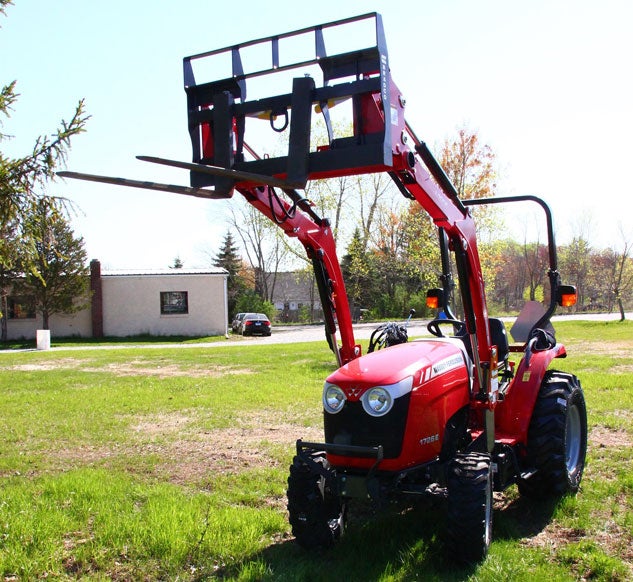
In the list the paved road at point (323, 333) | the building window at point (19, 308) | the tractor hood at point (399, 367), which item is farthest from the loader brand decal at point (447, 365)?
the building window at point (19, 308)

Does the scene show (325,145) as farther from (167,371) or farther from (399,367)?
(167,371)

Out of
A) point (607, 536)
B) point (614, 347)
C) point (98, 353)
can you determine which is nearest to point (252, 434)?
point (607, 536)

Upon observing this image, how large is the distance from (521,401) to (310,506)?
2047 millimetres

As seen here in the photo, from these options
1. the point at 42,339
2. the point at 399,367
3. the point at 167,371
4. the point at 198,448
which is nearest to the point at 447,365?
the point at 399,367

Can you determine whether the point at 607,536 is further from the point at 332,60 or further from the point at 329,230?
the point at 332,60

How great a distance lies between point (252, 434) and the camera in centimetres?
843

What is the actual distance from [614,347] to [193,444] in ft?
48.3

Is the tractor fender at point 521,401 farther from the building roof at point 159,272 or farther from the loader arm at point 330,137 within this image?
the building roof at point 159,272

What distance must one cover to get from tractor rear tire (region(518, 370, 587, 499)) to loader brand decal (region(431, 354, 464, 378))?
953mm

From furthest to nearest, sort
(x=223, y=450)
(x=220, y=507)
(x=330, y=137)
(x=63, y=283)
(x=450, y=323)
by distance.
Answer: (x=63, y=283)
(x=223, y=450)
(x=450, y=323)
(x=220, y=507)
(x=330, y=137)

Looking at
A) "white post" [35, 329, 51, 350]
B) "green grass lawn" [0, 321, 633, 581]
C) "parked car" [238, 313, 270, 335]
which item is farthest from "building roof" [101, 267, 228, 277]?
"green grass lawn" [0, 321, 633, 581]

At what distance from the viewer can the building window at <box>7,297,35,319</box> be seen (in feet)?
109

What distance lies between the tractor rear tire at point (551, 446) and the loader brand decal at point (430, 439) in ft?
3.63

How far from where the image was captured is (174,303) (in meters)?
34.7
